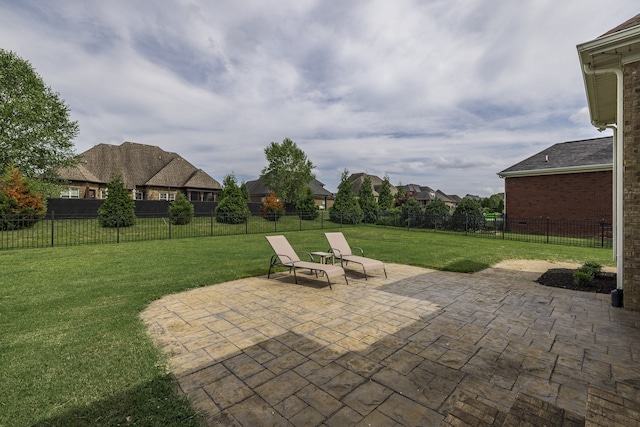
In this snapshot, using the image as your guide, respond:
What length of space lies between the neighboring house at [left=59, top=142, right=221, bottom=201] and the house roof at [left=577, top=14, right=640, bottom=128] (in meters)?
35.2

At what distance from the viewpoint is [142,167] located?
34.5 metres

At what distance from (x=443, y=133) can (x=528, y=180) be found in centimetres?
721

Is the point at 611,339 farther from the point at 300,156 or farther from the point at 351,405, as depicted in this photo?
the point at 300,156

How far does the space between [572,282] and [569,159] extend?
1892 cm

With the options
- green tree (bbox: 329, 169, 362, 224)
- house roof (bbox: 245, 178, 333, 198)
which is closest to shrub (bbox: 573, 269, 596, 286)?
green tree (bbox: 329, 169, 362, 224)

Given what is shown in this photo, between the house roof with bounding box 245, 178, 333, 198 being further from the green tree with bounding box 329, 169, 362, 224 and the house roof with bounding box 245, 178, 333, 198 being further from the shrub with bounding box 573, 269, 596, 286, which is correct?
the shrub with bounding box 573, 269, 596, 286

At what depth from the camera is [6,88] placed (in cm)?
2139

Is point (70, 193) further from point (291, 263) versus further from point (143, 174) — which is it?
point (291, 263)

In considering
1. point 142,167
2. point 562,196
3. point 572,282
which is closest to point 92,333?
point 572,282

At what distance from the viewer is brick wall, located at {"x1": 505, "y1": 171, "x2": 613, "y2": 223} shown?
18.9 meters

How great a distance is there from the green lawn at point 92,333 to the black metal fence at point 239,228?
→ 210 inches

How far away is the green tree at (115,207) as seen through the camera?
17.7 metres

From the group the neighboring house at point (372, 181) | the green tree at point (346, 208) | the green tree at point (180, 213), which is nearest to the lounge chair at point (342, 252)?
the green tree at point (180, 213)

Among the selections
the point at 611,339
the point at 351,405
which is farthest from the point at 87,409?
the point at 611,339
